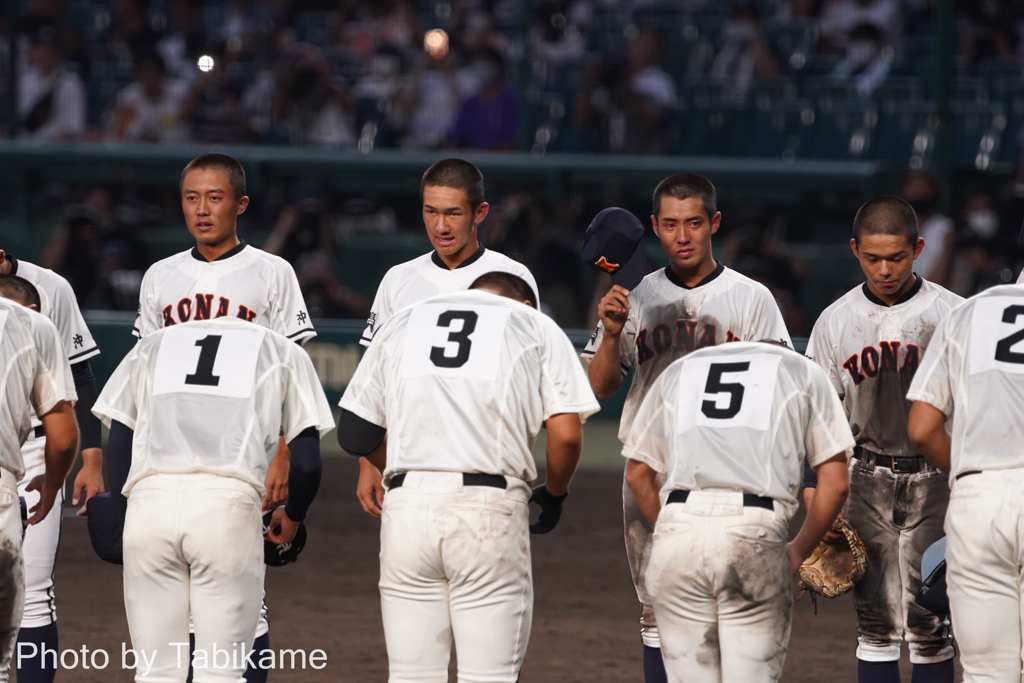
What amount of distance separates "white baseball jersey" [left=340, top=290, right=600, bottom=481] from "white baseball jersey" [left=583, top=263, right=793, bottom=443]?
3.02 feet

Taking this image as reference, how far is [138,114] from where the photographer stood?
14273 millimetres

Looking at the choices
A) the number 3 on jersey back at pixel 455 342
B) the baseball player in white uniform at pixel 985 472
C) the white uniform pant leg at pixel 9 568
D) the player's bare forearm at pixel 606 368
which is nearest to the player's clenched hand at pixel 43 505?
the white uniform pant leg at pixel 9 568

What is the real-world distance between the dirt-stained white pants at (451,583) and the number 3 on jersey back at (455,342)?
34 centimetres

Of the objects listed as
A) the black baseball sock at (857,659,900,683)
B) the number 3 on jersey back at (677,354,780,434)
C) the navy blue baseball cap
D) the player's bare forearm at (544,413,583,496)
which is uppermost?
the navy blue baseball cap

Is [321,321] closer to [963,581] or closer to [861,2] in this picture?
[861,2]

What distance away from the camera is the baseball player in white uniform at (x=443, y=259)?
5625 millimetres

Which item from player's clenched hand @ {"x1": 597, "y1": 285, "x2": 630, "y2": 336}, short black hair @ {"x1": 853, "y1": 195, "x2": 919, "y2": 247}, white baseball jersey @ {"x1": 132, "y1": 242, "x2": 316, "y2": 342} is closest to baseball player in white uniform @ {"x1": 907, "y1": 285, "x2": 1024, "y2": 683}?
short black hair @ {"x1": 853, "y1": 195, "x2": 919, "y2": 247}

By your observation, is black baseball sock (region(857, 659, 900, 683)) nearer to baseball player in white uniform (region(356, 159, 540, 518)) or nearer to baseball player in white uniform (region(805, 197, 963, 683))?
baseball player in white uniform (region(805, 197, 963, 683))

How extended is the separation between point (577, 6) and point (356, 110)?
264cm

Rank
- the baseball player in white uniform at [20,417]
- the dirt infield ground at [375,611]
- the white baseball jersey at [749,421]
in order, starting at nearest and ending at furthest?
the white baseball jersey at [749,421] → the baseball player in white uniform at [20,417] → the dirt infield ground at [375,611]

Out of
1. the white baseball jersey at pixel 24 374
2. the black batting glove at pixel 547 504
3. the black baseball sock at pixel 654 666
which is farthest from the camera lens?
the black baseball sock at pixel 654 666

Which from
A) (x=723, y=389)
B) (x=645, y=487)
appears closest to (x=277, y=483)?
(x=645, y=487)

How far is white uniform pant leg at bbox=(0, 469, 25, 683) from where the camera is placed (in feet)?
14.9

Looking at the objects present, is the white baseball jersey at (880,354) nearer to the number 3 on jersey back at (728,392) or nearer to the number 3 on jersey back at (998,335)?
the number 3 on jersey back at (998,335)
